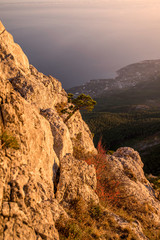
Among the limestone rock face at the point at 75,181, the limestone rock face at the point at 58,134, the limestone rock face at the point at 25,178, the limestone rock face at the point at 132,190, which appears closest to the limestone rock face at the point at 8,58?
the limestone rock face at the point at 58,134

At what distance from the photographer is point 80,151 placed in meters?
21.0

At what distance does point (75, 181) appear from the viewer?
11.1 meters

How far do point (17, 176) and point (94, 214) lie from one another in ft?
18.1

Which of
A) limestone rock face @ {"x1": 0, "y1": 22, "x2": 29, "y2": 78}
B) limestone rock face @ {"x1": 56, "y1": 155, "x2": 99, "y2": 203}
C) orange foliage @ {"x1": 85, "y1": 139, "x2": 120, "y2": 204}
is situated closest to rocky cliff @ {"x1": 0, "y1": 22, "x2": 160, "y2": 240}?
limestone rock face @ {"x1": 56, "y1": 155, "x2": 99, "y2": 203}

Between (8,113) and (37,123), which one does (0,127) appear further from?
(37,123)

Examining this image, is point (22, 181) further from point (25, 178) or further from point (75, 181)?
point (75, 181)

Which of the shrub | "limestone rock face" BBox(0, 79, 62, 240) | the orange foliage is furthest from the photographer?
the orange foliage

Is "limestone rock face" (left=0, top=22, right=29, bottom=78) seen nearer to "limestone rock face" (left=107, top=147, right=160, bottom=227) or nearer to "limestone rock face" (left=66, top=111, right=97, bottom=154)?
"limestone rock face" (left=66, top=111, right=97, bottom=154)

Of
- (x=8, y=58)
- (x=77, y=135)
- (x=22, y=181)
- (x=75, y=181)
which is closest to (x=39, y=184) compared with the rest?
(x=22, y=181)

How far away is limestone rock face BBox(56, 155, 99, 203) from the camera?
33.2ft

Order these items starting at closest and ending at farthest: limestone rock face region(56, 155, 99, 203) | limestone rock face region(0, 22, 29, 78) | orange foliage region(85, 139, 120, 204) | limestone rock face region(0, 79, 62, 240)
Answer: limestone rock face region(0, 79, 62, 240), limestone rock face region(56, 155, 99, 203), orange foliage region(85, 139, 120, 204), limestone rock face region(0, 22, 29, 78)

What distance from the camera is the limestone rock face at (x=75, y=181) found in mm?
10109

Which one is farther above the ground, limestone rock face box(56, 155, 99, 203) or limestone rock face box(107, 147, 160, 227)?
limestone rock face box(56, 155, 99, 203)

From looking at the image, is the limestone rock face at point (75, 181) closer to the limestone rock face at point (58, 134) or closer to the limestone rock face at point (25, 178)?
the limestone rock face at point (25, 178)
